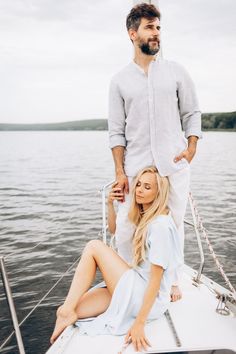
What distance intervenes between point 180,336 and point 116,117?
1.80 m

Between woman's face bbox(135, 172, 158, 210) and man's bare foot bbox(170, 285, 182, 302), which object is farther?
man's bare foot bbox(170, 285, 182, 302)

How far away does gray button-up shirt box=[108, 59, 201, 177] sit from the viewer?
122 inches

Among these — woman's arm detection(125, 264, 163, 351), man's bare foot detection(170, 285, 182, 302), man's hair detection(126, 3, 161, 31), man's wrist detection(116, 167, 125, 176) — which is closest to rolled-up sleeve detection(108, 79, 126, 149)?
man's wrist detection(116, 167, 125, 176)

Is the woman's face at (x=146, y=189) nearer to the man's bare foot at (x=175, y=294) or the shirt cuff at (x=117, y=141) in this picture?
the shirt cuff at (x=117, y=141)

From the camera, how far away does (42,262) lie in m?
7.73

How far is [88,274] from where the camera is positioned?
278 cm

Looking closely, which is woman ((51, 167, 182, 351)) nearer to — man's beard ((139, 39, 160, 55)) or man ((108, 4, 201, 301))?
man ((108, 4, 201, 301))

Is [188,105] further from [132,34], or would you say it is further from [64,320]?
[64,320]

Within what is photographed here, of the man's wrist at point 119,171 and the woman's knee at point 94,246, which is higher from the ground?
the man's wrist at point 119,171

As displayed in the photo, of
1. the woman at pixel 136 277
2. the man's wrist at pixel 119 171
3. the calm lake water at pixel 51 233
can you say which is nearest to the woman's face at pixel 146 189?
the woman at pixel 136 277

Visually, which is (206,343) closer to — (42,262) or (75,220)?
(42,262)

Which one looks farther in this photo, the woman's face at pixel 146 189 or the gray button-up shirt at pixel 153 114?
the gray button-up shirt at pixel 153 114

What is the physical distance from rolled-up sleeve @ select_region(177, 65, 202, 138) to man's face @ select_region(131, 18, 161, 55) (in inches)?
11.4

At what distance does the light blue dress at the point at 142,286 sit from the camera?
259cm
